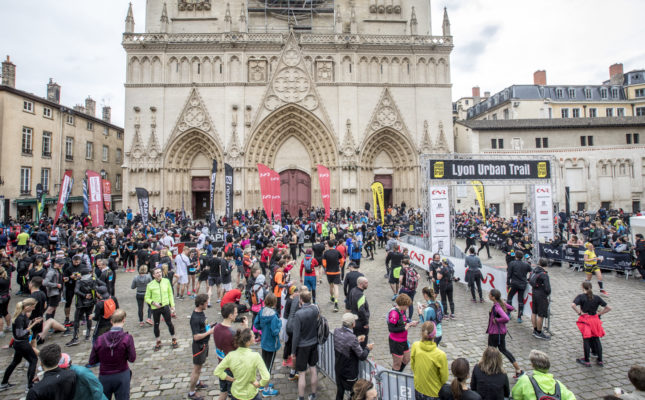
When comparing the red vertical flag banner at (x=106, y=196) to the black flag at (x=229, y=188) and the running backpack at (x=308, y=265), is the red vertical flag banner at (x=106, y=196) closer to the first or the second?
the black flag at (x=229, y=188)

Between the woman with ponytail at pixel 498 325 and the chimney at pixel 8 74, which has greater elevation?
the chimney at pixel 8 74

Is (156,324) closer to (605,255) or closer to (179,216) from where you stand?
(605,255)

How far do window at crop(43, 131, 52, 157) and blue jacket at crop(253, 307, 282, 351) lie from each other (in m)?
33.1

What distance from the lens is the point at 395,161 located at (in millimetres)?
30578

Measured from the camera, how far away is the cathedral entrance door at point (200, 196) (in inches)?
1176

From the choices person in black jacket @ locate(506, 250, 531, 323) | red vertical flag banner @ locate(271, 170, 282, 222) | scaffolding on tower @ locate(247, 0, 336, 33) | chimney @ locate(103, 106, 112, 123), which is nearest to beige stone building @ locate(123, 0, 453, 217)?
scaffolding on tower @ locate(247, 0, 336, 33)

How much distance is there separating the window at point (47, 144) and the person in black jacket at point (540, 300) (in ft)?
119

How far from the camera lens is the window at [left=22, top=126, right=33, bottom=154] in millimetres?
27375

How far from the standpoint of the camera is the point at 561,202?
34.1 meters

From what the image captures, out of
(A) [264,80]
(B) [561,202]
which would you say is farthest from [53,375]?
(B) [561,202]

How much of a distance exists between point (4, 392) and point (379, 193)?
59.2 ft

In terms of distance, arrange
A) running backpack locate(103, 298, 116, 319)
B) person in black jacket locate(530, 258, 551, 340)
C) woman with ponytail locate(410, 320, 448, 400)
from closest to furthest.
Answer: woman with ponytail locate(410, 320, 448, 400)
running backpack locate(103, 298, 116, 319)
person in black jacket locate(530, 258, 551, 340)

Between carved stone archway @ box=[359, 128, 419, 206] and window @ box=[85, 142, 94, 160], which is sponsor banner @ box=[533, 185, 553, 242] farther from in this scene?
window @ box=[85, 142, 94, 160]

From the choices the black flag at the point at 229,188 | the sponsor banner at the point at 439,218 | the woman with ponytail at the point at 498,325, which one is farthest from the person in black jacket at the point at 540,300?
the black flag at the point at 229,188
